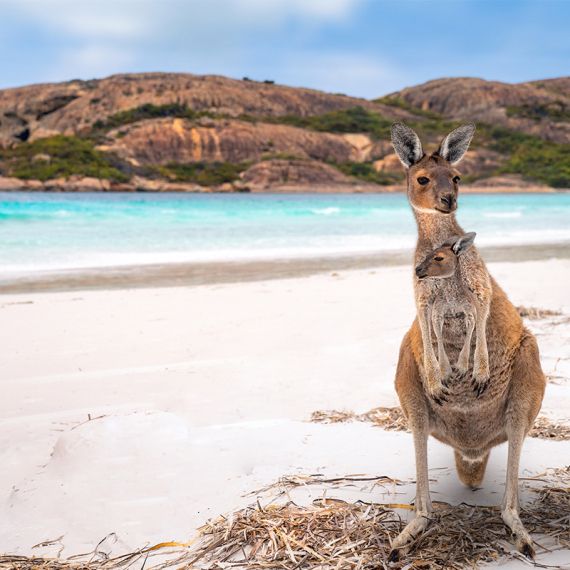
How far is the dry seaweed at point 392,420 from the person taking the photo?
2.70 meters

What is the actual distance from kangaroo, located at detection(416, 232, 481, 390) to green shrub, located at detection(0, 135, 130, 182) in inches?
1989

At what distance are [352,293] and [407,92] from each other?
124 m

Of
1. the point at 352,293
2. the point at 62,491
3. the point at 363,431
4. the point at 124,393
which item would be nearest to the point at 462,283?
the point at 363,431

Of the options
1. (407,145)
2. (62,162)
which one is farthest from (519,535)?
(62,162)

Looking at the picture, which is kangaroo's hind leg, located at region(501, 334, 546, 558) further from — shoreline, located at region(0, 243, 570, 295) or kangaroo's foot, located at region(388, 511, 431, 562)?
shoreline, located at region(0, 243, 570, 295)

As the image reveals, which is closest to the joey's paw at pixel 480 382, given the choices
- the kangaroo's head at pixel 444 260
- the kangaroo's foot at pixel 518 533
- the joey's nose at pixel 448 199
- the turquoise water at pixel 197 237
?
the kangaroo's head at pixel 444 260

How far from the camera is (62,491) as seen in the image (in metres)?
2.33

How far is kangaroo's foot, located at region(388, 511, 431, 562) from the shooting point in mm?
1725

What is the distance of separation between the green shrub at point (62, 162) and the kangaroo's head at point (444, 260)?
50535 millimetres

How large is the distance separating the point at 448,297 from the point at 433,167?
41cm

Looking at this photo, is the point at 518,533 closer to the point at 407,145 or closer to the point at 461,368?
the point at 461,368

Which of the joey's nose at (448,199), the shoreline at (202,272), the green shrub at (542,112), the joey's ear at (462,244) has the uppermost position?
the green shrub at (542,112)

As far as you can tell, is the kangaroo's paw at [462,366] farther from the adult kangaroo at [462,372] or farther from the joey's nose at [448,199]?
the joey's nose at [448,199]

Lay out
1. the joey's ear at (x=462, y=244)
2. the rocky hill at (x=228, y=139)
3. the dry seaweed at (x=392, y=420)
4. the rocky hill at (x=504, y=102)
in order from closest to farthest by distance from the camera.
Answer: the joey's ear at (x=462, y=244) → the dry seaweed at (x=392, y=420) → the rocky hill at (x=228, y=139) → the rocky hill at (x=504, y=102)
